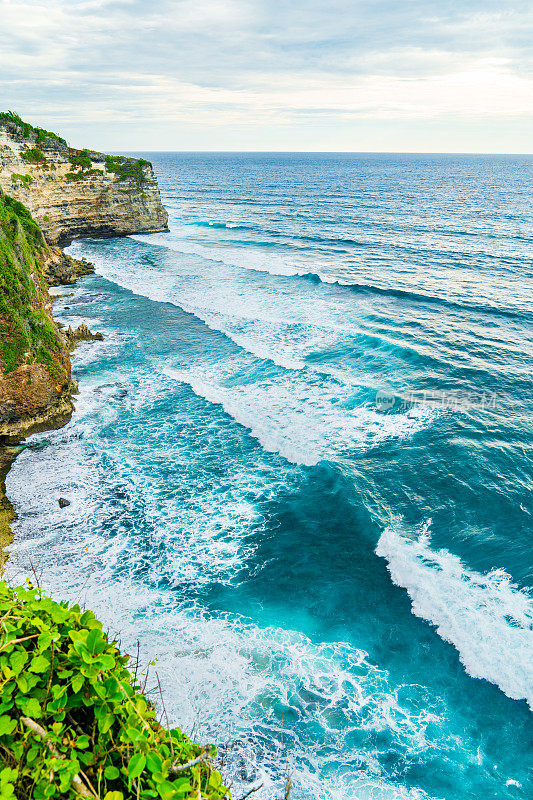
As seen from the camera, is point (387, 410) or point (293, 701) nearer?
point (293, 701)

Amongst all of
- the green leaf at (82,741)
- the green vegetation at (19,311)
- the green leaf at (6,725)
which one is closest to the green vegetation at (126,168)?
the green vegetation at (19,311)

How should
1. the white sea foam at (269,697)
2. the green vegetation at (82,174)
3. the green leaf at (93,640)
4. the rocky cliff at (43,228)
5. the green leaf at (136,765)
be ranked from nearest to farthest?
the green leaf at (136,765) < the green leaf at (93,640) < the white sea foam at (269,697) < the rocky cliff at (43,228) < the green vegetation at (82,174)

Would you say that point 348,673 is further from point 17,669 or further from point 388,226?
point 388,226

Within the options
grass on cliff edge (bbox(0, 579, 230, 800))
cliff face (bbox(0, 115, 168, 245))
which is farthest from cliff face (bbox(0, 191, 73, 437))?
cliff face (bbox(0, 115, 168, 245))

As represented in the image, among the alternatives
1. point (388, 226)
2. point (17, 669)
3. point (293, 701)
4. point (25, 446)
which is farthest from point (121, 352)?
point (388, 226)

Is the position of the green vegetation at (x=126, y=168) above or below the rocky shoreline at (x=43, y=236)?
above

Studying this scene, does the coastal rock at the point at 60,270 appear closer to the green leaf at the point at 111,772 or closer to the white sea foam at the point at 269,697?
the white sea foam at the point at 269,697
